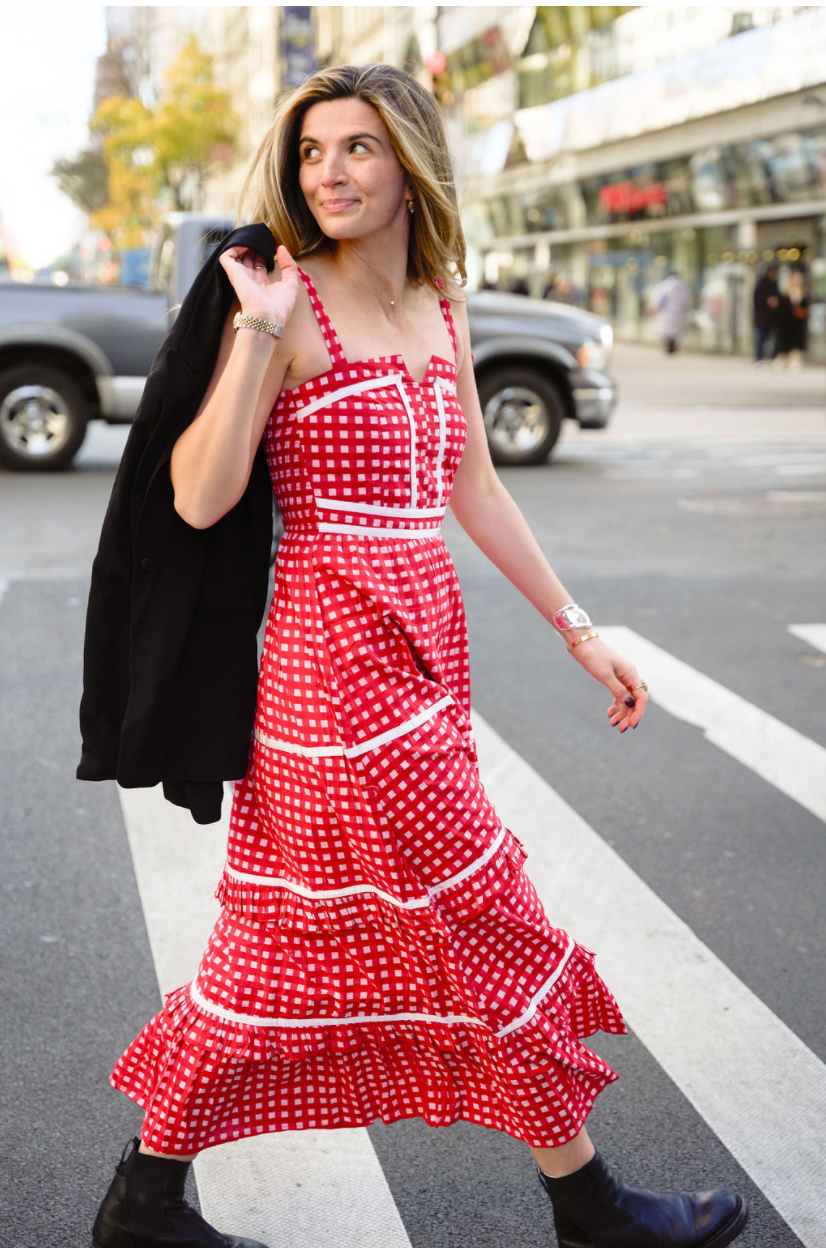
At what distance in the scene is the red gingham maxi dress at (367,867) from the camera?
7.28 feet

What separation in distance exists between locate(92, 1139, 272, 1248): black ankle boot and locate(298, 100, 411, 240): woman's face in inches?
59.1

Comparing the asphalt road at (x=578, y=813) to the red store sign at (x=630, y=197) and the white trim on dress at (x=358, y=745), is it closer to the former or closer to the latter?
the white trim on dress at (x=358, y=745)

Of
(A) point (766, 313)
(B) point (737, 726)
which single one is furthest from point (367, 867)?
(A) point (766, 313)

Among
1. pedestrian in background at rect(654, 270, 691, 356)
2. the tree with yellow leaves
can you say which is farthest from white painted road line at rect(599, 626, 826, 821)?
the tree with yellow leaves

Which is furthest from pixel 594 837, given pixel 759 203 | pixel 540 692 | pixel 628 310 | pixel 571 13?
pixel 571 13

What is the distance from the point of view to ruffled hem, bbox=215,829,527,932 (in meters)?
2.22

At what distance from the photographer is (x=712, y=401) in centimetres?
2116

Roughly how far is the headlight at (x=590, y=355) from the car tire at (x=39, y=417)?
428 cm

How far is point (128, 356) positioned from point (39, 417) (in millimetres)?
922

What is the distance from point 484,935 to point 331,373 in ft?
2.90

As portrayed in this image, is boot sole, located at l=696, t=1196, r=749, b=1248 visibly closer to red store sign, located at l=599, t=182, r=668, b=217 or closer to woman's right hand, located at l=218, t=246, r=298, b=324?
woman's right hand, located at l=218, t=246, r=298, b=324

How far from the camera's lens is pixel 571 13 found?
40.3m

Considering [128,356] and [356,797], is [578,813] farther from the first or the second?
[128,356]

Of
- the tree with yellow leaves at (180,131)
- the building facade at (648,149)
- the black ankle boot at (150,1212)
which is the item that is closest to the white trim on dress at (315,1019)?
the black ankle boot at (150,1212)
